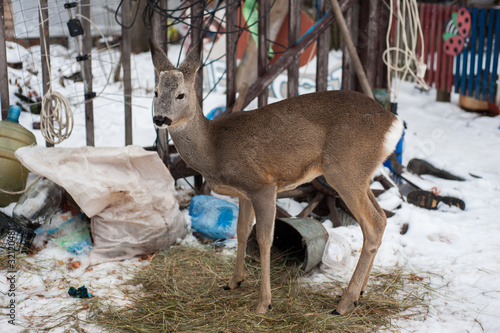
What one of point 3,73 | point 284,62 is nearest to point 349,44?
point 284,62

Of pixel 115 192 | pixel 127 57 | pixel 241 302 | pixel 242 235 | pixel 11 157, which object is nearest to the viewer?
pixel 241 302

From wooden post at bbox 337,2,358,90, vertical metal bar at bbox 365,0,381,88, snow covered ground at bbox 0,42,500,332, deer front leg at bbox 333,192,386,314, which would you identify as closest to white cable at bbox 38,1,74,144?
snow covered ground at bbox 0,42,500,332

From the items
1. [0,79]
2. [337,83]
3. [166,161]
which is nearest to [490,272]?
[166,161]

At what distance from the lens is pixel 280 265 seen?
3955mm

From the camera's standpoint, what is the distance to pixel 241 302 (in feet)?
11.3

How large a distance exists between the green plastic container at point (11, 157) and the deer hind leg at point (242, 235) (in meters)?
2.01

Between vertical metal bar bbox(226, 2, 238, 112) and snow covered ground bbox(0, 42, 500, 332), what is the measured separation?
0.81 metres

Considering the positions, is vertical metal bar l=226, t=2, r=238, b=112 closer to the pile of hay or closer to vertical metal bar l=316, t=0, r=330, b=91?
vertical metal bar l=316, t=0, r=330, b=91

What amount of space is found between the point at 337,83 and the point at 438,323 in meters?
5.62

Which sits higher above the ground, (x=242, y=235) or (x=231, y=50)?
(x=231, y=50)

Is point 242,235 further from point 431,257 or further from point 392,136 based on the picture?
point 431,257

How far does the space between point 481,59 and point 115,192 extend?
23.1 ft

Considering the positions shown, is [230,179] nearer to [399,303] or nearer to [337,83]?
[399,303]

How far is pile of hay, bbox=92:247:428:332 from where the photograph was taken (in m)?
3.15
